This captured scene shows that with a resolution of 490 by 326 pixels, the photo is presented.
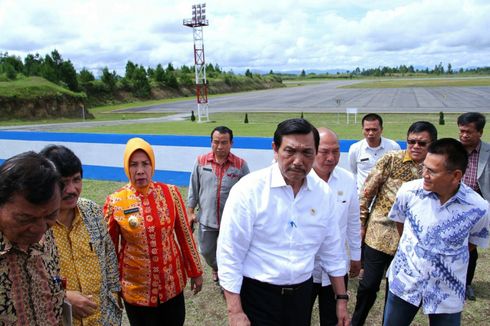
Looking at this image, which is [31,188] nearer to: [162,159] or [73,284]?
[73,284]

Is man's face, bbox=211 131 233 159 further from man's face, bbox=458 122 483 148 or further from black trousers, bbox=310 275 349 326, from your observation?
man's face, bbox=458 122 483 148

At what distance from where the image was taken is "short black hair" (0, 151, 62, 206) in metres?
1.32

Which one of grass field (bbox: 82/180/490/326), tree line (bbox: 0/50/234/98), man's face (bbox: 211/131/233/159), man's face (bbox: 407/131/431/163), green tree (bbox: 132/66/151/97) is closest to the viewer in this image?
man's face (bbox: 407/131/431/163)

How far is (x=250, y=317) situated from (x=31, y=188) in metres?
1.44

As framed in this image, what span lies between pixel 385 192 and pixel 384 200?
7cm

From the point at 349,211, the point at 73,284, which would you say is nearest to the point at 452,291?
the point at 349,211

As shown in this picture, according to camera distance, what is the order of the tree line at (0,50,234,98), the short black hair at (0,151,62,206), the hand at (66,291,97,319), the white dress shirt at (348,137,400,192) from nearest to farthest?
1. the short black hair at (0,151,62,206)
2. the hand at (66,291,97,319)
3. the white dress shirt at (348,137,400,192)
4. the tree line at (0,50,234,98)

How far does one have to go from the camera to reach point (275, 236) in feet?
7.04

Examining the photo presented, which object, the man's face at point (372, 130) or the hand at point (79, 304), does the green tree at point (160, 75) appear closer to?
the man's face at point (372, 130)

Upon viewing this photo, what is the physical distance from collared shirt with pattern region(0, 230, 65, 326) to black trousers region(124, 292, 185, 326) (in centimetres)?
116

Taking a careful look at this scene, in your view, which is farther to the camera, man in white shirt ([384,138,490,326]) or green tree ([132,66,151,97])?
green tree ([132,66,151,97])

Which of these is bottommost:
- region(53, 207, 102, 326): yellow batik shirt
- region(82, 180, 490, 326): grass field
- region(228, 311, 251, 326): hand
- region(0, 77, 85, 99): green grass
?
region(82, 180, 490, 326): grass field

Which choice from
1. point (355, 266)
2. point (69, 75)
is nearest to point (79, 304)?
point (355, 266)

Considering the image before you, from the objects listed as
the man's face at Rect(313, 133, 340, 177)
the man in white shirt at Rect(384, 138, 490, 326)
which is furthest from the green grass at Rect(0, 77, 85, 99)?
the man in white shirt at Rect(384, 138, 490, 326)
